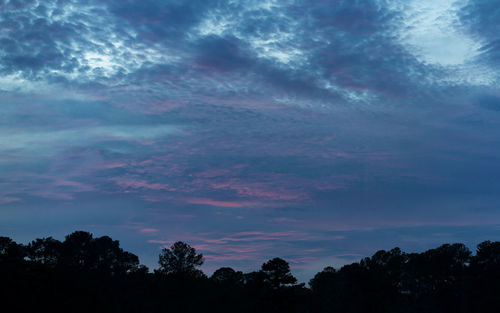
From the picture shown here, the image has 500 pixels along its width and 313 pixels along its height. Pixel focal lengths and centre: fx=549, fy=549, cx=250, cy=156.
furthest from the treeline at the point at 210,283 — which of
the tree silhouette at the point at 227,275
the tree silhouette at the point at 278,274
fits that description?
the tree silhouette at the point at 227,275

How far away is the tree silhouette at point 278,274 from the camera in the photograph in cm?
10288

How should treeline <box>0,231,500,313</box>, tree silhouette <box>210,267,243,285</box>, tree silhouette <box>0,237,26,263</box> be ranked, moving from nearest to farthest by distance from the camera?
treeline <box>0,231,500,313</box> → tree silhouette <box>0,237,26,263</box> → tree silhouette <box>210,267,243,285</box>

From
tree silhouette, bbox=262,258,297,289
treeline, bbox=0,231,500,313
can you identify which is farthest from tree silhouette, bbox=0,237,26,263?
tree silhouette, bbox=262,258,297,289

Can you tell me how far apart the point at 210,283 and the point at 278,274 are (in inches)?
2000

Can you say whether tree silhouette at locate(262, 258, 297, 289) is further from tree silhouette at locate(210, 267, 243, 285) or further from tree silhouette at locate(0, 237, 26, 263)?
tree silhouette at locate(210, 267, 243, 285)

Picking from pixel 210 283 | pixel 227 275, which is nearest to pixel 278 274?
pixel 210 283

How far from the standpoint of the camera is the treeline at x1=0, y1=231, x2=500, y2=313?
84.8m

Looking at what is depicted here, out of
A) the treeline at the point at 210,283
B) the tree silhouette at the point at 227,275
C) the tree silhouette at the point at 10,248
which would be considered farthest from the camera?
the tree silhouette at the point at 227,275

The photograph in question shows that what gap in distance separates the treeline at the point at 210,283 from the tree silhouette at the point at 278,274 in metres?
0.19

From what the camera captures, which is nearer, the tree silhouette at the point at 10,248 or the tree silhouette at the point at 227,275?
the tree silhouette at the point at 10,248

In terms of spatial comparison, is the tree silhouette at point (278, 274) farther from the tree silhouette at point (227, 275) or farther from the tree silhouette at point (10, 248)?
the tree silhouette at point (227, 275)

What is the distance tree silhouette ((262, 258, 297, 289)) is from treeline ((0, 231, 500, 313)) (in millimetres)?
187

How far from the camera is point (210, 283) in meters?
149

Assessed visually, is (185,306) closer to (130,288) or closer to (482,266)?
(130,288)
